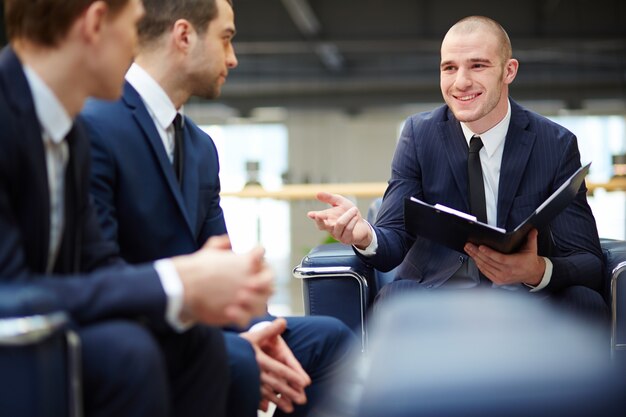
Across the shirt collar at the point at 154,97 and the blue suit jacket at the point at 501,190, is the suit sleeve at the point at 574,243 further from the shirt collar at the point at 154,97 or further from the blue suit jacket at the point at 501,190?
the shirt collar at the point at 154,97

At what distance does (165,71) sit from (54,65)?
830mm

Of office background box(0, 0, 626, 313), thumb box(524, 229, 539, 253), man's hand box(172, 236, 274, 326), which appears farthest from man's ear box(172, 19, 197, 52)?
office background box(0, 0, 626, 313)

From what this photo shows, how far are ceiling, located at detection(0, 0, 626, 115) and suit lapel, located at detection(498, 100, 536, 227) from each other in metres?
7.31

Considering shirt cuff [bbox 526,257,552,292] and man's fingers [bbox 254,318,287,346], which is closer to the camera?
man's fingers [bbox 254,318,287,346]

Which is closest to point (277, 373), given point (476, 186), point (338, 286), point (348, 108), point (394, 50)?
point (338, 286)

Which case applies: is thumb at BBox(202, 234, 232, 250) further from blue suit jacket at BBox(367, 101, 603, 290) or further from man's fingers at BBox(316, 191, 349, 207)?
blue suit jacket at BBox(367, 101, 603, 290)

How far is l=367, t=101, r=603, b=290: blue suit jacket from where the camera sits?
3125 millimetres

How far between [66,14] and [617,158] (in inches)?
321

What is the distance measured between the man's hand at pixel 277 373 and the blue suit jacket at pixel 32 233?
664mm

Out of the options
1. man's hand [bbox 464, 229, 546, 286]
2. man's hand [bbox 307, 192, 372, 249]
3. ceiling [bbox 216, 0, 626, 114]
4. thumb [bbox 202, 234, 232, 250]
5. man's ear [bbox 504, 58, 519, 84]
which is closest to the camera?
thumb [bbox 202, 234, 232, 250]

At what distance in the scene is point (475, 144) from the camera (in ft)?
10.6

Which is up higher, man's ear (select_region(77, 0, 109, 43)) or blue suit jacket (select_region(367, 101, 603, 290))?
man's ear (select_region(77, 0, 109, 43))

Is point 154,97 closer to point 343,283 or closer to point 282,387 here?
point 282,387

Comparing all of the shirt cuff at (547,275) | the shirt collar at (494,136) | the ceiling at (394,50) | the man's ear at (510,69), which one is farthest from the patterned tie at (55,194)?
the ceiling at (394,50)
